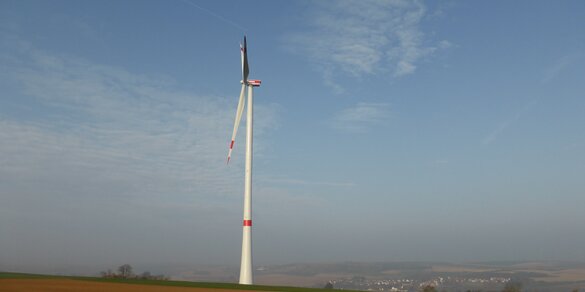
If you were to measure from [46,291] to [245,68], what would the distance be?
39543 millimetres

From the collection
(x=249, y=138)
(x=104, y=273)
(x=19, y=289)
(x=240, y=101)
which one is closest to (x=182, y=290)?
(x=19, y=289)

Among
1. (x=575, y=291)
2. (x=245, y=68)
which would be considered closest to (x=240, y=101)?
(x=245, y=68)

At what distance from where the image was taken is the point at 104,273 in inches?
4006

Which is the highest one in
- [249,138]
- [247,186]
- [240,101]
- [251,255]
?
[240,101]

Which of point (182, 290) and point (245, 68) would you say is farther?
point (245, 68)

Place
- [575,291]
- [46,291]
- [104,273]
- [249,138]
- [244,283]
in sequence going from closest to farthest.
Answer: [46,291] < [244,283] < [249,138] < [575,291] < [104,273]

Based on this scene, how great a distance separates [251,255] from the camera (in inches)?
2574

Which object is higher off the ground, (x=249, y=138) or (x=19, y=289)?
(x=249, y=138)

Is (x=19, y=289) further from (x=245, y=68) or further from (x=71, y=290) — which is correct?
(x=245, y=68)

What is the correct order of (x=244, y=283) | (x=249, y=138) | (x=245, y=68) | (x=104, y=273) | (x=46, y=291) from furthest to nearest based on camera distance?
(x=104, y=273) → (x=245, y=68) → (x=249, y=138) → (x=244, y=283) → (x=46, y=291)

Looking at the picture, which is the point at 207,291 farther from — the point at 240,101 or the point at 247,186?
the point at 240,101

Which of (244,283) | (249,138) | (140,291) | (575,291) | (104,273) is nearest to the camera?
(140,291)

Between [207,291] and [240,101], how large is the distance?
101 feet

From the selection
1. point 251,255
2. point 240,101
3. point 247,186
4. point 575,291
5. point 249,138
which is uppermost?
point 240,101
